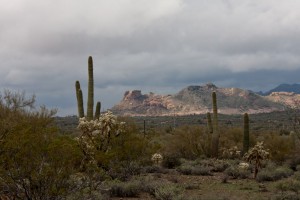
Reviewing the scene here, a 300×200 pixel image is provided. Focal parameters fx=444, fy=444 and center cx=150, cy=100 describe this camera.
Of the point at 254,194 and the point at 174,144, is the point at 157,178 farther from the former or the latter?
the point at 174,144

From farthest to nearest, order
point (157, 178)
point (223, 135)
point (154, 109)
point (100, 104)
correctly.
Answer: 1. point (154, 109)
2. point (223, 135)
3. point (100, 104)
4. point (157, 178)

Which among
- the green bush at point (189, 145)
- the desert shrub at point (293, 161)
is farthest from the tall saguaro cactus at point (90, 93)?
the desert shrub at point (293, 161)

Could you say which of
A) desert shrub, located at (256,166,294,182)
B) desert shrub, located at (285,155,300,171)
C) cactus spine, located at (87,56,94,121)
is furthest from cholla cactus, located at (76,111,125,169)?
desert shrub, located at (285,155,300,171)

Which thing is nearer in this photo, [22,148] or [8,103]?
[22,148]

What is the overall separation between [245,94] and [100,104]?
14690 cm

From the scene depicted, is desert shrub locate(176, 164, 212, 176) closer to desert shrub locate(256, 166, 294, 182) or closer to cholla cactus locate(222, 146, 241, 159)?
desert shrub locate(256, 166, 294, 182)

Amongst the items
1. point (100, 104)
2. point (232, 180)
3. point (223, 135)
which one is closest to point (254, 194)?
point (232, 180)

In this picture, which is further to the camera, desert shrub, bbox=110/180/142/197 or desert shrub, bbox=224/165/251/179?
desert shrub, bbox=224/165/251/179

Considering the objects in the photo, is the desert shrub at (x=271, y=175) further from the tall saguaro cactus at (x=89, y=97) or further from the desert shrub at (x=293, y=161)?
the tall saguaro cactus at (x=89, y=97)

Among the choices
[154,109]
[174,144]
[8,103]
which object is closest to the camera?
[8,103]

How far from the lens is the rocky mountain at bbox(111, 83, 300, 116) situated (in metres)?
156

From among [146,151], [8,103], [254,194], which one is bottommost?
[254,194]

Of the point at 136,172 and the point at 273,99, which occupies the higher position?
the point at 273,99

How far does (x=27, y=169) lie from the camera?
10.1 m
